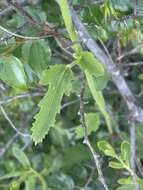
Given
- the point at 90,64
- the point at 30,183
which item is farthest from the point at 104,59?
the point at 30,183

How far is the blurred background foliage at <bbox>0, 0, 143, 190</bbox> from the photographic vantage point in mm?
653

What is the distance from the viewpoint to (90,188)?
967mm

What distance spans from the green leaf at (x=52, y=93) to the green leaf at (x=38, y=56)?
0.31 feet

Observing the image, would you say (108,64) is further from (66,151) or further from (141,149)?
(66,151)

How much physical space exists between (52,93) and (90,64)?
0.05 meters

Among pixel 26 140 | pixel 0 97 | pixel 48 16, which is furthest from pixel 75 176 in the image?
pixel 48 16

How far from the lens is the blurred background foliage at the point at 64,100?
0.65 metres

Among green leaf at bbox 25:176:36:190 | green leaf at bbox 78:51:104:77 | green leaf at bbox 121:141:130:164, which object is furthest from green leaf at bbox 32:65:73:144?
green leaf at bbox 25:176:36:190

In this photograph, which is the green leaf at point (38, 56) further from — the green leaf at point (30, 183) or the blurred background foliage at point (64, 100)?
the green leaf at point (30, 183)

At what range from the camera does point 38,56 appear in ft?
2.13

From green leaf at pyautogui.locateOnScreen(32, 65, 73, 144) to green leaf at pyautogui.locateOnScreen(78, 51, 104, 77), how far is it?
0.07ft

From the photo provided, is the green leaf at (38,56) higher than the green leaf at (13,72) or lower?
lower

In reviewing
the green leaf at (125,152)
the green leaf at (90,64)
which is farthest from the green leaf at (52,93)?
the green leaf at (125,152)

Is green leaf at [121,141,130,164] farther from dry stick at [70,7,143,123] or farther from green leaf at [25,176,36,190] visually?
green leaf at [25,176,36,190]
